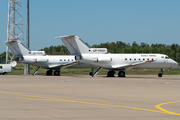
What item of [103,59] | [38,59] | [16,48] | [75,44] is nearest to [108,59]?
[103,59]

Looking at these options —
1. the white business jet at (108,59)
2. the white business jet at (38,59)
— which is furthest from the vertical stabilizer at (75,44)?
the white business jet at (38,59)

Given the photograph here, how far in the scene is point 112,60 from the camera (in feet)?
143

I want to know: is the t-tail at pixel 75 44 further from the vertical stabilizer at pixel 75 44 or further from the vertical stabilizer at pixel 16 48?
the vertical stabilizer at pixel 16 48

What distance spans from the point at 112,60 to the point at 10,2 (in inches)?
1434

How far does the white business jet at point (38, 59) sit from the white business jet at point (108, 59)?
20.0 ft

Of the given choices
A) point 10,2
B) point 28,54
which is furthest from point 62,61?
point 10,2

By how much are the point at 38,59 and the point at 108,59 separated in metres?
12.5

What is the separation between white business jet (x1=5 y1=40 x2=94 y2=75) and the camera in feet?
157

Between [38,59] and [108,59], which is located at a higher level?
[38,59]

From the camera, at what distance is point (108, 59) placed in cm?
4312

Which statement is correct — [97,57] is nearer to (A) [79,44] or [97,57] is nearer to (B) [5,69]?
(A) [79,44]

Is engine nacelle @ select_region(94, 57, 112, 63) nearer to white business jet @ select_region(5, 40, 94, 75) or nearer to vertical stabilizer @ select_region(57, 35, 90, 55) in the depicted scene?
vertical stabilizer @ select_region(57, 35, 90, 55)

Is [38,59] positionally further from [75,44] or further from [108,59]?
[108,59]

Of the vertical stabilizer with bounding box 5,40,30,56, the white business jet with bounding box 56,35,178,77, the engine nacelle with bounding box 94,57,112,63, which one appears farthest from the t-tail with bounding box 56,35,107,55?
the vertical stabilizer with bounding box 5,40,30,56
